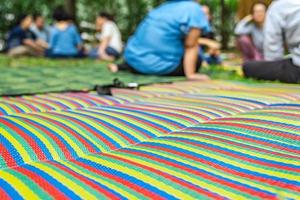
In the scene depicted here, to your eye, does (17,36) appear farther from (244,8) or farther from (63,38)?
(244,8)

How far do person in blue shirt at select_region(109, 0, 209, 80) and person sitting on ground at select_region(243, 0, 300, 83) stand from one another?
617mm

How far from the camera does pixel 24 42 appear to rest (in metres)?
9.51

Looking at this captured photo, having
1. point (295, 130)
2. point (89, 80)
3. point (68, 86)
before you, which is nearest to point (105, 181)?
point (295, 130)

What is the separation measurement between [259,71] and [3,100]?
2.48m

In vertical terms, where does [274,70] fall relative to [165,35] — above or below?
below

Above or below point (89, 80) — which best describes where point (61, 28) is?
above

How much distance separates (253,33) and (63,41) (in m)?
4.14

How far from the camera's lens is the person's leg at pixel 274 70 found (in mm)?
4027

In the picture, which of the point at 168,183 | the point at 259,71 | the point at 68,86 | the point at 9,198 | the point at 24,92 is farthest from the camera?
the point at 259,71

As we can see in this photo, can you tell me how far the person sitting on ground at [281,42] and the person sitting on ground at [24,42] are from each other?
6.12 m

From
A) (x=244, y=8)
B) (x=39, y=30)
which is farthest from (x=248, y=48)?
(x=39, y=30)

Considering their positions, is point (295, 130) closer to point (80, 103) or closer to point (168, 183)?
point (168, 183)

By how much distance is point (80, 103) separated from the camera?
2875mm

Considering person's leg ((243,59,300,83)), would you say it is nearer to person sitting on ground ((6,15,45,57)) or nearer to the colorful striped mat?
the colorful striped mat
